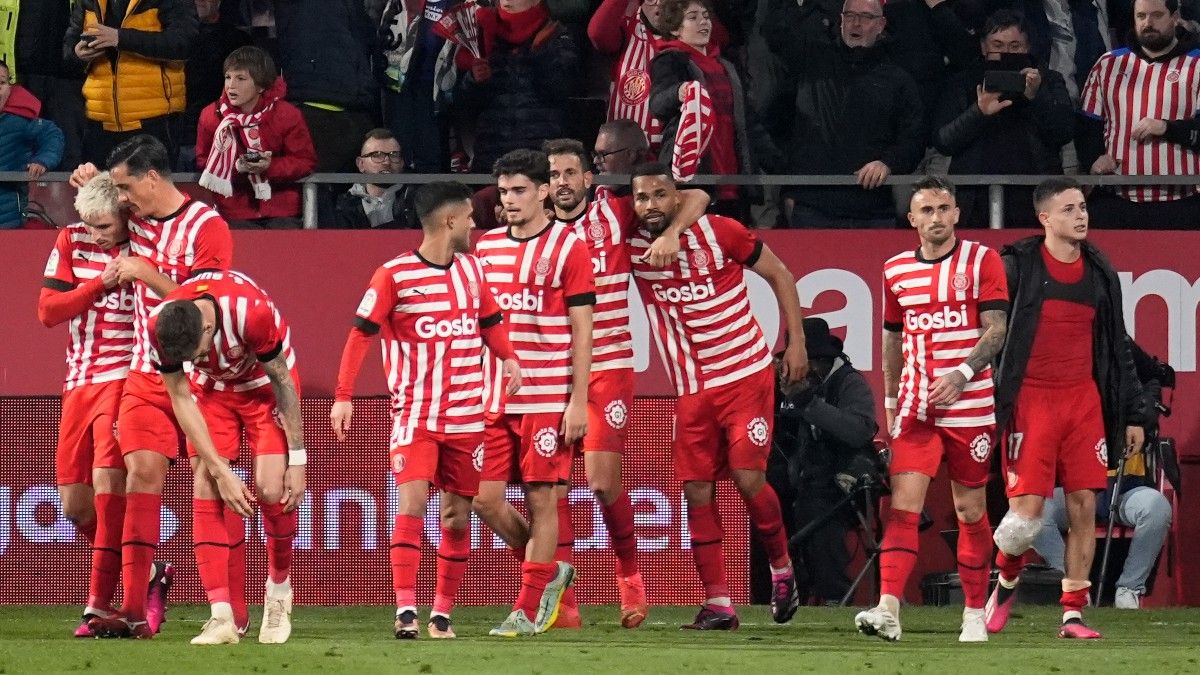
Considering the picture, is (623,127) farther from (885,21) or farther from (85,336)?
(85,336)

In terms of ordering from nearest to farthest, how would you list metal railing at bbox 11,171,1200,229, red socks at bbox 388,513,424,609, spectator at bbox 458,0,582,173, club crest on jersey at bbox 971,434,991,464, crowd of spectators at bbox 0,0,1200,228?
red socks at bbox 388,513,424,609 → club crest on jersey at bbox 971,434,991,464 → metal railing at bbox 11,171,1200,229 → crowd of spectators at bbox 0,0,1200,228 → spectator at bbox 458,0,582,173

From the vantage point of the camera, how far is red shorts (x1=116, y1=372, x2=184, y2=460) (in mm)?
9211

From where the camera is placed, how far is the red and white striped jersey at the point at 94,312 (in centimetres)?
980

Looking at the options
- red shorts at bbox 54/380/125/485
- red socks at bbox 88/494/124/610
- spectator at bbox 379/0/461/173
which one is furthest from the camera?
spectator at bbox 379/0/461/173

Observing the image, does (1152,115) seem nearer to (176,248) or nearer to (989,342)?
(989,342)

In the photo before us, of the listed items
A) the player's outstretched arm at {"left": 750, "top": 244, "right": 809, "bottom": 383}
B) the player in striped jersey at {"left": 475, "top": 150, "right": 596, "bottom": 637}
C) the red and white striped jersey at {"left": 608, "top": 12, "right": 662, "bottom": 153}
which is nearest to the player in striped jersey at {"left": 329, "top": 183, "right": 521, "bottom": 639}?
the player in striped jersey at {"left": 475, "top": 150, "right": 596, "bottom": 637}

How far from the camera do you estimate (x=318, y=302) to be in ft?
42.4

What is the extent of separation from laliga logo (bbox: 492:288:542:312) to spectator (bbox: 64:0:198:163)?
3785mm

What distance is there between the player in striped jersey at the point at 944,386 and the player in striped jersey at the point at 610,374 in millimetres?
1264

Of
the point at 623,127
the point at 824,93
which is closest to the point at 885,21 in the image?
the point at 824,93

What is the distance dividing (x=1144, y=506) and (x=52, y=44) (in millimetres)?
7239

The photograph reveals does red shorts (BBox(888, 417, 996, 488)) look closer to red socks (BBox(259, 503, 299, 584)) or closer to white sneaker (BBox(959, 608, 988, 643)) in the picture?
white sneaker (BBox(959, 608, 988, 643))

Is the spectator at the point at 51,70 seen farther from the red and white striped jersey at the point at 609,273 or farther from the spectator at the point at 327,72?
the red and white striped jersey at the point at 609,273

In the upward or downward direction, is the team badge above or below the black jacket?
below
